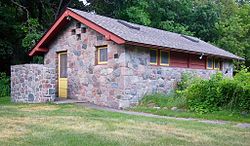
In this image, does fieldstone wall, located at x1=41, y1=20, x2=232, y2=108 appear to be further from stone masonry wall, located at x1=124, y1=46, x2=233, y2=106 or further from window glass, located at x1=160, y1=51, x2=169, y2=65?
window glass, located at x1=160, y1=51, x2=169, y2=65

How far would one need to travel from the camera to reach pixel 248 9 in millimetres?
36469

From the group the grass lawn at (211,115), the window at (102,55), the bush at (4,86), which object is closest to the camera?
the grass lawn at (211,115)

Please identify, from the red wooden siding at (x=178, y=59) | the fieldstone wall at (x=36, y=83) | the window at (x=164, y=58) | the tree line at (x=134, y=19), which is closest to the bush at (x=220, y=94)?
the window at (x=164, y=58)

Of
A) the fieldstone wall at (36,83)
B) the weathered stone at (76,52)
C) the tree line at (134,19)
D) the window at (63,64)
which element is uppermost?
the tree line at (134,19)

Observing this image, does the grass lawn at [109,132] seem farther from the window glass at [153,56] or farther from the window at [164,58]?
the window at [164,58]

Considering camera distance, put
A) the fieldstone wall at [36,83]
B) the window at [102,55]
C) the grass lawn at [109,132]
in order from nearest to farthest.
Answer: the grass lawn at [109,132], the window at [102,55], the fieldstone wall at [36,83]

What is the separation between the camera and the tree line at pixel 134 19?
22906 mm

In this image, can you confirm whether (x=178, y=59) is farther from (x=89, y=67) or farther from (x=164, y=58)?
(x=89, y=67)

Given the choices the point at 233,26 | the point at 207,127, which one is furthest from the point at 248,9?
the point at 207,127

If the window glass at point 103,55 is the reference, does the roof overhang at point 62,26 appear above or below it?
above

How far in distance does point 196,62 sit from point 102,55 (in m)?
5.85

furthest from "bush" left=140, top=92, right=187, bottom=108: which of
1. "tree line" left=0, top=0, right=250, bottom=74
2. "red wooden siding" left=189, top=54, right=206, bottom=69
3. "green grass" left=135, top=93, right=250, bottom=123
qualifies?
"tree line" left=0, top=0, right=250, bottom=74

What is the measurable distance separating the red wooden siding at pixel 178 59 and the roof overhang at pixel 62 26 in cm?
383

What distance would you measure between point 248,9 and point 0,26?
26.0 metres
